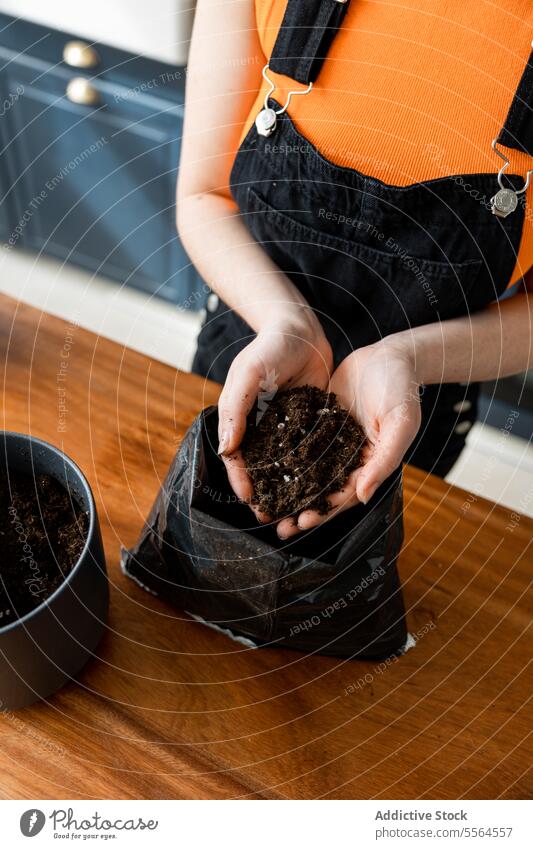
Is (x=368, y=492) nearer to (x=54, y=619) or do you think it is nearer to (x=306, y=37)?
(x=54, y=619)

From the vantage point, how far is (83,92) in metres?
1.19

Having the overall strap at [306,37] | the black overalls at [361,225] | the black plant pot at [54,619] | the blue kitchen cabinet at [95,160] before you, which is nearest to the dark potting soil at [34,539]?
the black plant pot at [54,619]

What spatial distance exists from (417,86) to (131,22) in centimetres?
75

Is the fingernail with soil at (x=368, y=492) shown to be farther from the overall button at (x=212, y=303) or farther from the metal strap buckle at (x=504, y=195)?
the overall button at (x=212, y=303)

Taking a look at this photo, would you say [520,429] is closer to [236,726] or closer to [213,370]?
[213,370]

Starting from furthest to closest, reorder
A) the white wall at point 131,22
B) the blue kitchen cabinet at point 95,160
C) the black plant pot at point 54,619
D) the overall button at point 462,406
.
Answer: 1. the blue kitchen cabinet at point 95,160
2. the white wall at point 131,22
3. the overall button at point 462,406
4. the black plant pot at point 54,619

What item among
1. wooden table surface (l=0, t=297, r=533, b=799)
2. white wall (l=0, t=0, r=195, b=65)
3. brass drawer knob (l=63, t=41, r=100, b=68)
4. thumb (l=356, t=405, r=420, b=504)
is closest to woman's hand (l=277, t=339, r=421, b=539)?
thumb (l=356, t=405, r=420, b=504)

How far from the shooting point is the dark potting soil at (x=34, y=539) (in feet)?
1.30

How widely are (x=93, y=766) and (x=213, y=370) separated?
0.41 metres


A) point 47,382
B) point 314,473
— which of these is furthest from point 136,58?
point 314,473

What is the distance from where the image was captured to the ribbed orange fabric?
1.63 ft

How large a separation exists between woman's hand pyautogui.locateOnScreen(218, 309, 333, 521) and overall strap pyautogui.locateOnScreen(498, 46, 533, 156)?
0.20 metres

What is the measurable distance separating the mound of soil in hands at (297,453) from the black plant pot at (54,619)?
0.12 metres

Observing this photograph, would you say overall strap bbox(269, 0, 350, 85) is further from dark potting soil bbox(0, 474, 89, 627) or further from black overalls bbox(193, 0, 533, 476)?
dark potting soil bbox(0, 474, 89, 627)
